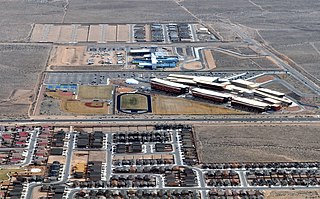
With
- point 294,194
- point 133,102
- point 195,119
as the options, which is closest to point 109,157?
point 195,119

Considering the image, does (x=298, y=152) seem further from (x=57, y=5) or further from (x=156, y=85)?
(x=57, y=5)

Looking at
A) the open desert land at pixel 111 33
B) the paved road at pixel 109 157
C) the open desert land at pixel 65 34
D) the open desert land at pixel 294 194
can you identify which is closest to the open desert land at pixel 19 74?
the open desert land at pixel 65 34

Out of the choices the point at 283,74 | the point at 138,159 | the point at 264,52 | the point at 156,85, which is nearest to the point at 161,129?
the point at 138,159

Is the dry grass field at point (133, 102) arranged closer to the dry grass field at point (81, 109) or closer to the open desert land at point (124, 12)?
the dry grass field at point (81, 109)

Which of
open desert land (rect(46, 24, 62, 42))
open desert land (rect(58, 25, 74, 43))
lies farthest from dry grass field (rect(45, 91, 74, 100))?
open desert land (rect(46, 24, 62, 42))

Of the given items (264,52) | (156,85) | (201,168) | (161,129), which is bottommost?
(201,168)
